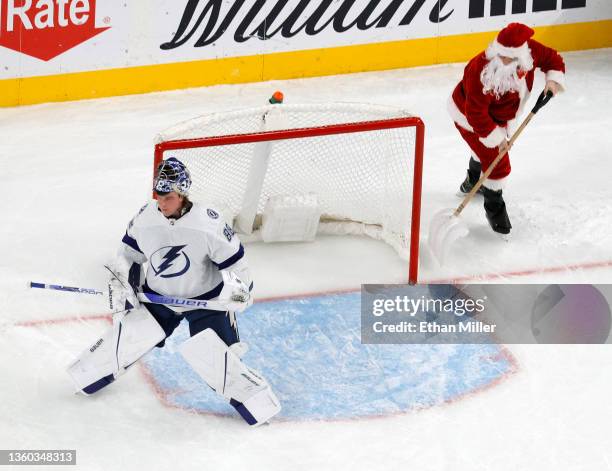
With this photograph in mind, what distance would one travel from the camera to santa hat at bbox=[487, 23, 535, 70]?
5406 mm

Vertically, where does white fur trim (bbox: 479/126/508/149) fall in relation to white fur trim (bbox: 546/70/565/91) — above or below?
below

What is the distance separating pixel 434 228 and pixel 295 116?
0.84 metres

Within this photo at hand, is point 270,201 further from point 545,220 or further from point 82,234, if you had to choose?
A: point 545,220

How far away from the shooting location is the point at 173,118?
7.00 m

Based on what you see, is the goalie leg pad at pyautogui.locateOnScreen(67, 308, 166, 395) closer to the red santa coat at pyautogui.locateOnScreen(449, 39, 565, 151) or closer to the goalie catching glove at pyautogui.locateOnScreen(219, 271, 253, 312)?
the goalie catching glove at pyautogui.locateOnScreen(219, 271, 253, 312)

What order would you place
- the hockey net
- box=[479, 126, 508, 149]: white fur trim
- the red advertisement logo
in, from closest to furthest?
the hockey net < box=[479, 126, 508, 149]: white fur trim < the red advertisement logo

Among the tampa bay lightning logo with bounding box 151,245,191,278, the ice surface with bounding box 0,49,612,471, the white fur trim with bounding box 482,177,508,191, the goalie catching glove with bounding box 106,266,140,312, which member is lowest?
the ice surface with bounding box 0,49,612,471

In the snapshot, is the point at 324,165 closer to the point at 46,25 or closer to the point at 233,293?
the point at 233,293

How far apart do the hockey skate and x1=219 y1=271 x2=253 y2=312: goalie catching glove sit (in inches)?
82.6

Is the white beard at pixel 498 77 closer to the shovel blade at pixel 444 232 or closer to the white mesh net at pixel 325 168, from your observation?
the white mesh net at pixel 325 168

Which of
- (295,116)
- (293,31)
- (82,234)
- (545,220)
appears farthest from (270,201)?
(293,31)

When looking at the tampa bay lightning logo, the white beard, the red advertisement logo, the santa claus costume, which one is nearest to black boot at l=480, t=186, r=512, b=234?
the santa claus costume

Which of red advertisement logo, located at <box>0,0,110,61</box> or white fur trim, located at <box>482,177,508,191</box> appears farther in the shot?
red advertisement logo, located at <box>0,0,110,61</box>

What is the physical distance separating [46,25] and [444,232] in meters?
2.68
